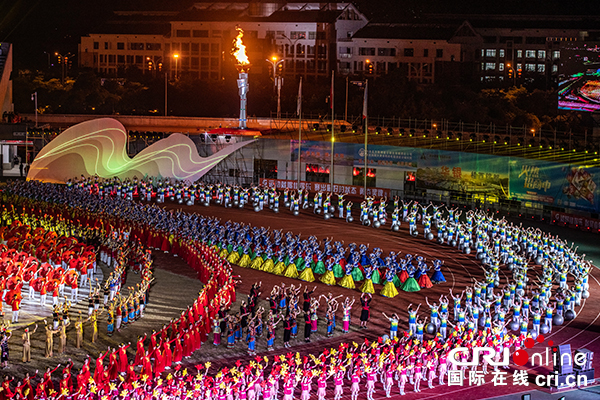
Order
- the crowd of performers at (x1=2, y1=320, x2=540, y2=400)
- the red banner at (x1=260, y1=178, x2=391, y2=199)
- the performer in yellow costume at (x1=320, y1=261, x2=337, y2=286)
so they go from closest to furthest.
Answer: the crowd of performers at (x1=2, y1=320, x2=540, y2=400) < the performer in yellow costume at (x1=320, y1=261, x2=337, y2=286) < the red banner at (x1=260, y1=178, x2=391, y2=199)

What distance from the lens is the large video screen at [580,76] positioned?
142 feet

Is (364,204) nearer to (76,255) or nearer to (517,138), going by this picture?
(517,138)

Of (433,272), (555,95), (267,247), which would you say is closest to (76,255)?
(267,247)

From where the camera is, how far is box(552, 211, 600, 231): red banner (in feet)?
137

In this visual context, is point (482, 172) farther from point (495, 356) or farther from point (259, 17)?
point (259, 17)

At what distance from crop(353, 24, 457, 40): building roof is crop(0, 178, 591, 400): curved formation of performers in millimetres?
36506

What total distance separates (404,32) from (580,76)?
39.2 metres

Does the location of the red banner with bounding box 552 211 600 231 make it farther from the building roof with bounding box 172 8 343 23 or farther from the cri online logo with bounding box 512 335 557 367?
the building roof with bounding box 172 8 343 23

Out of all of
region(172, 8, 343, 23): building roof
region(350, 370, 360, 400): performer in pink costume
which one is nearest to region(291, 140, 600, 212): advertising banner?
region(350, 370, 360, 400): performer in pink costume

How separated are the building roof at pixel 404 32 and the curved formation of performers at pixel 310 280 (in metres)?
36.5

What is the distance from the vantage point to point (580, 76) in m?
44.2

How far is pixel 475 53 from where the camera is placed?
80.8 meters

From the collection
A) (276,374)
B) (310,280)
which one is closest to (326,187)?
(310,280)

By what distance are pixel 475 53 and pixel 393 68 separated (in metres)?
8.68
